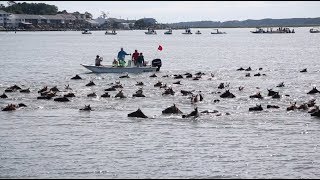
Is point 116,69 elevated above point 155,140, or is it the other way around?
point 116,69

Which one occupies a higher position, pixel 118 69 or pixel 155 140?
pixel 118 69

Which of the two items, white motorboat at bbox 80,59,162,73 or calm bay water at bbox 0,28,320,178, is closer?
calm bay water at bbox 0,28,320,178

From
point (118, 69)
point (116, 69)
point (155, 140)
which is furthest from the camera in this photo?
point (118, 69)

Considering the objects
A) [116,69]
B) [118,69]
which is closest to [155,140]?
[116,69]

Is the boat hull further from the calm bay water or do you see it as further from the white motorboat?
the calm bay water

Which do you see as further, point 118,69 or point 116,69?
point 118,69

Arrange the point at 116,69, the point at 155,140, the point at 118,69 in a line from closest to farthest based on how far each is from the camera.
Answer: the point at 155,140, the point at 116,69, the point at 118,69

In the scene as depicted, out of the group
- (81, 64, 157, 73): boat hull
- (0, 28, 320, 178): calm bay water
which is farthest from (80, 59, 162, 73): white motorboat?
(0, 28, 320, 178): calm bay water

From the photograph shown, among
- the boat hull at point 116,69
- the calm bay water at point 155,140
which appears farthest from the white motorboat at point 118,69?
the calm bay water at point 155,140

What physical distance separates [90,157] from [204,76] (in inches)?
1512

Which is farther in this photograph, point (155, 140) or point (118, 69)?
point (118, 69)

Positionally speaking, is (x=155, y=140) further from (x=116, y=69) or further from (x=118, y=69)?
(x=118, y=69)

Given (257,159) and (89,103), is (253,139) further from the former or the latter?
(89,103)

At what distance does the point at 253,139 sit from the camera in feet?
99.7
